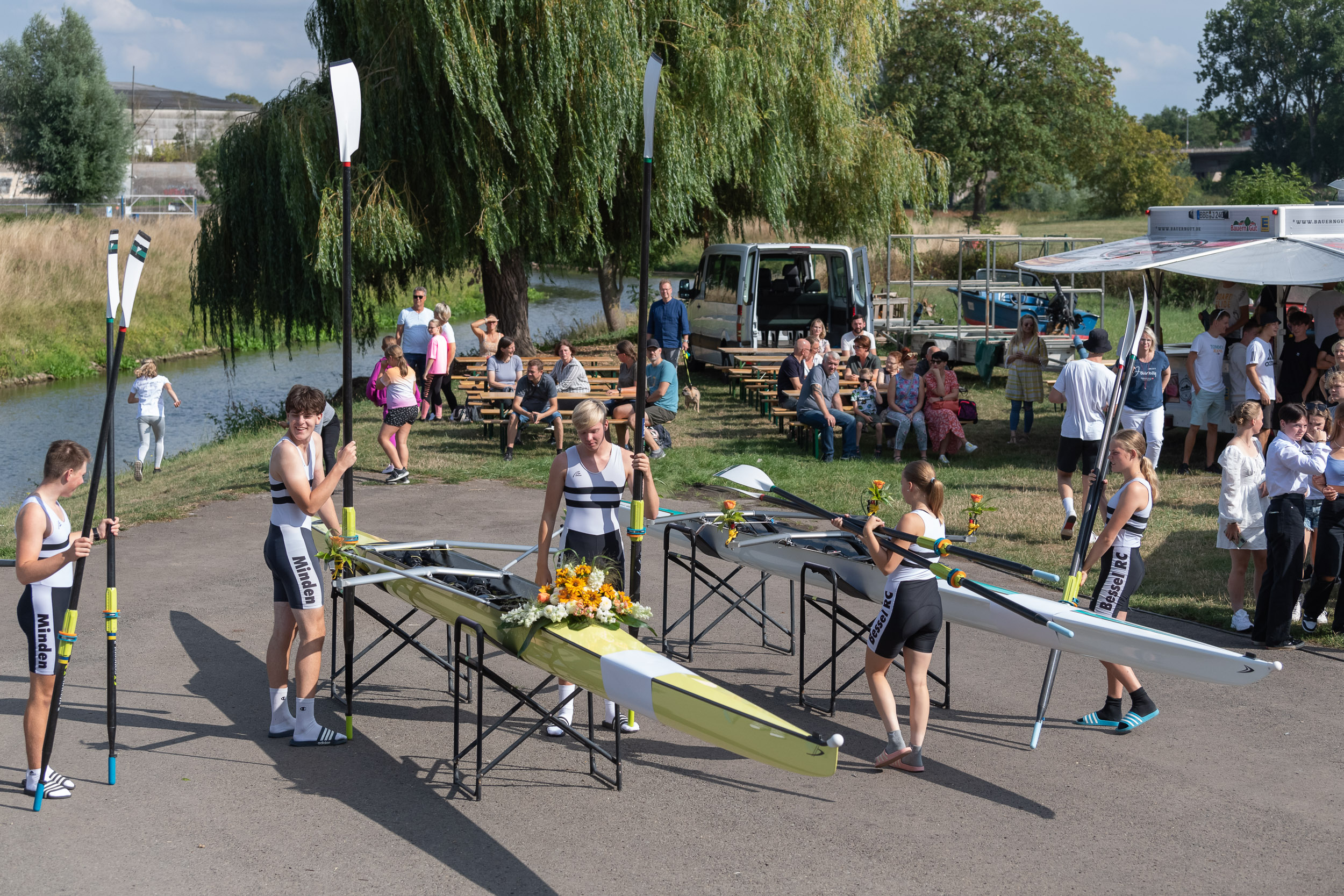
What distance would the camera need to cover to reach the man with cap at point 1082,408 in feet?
32.9

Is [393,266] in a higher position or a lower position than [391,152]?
lower

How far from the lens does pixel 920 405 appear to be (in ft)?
43.8

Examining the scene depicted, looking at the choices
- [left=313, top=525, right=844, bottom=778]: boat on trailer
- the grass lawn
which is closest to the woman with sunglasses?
[left=313, top=525, right=844, bottom=778]: boat on trailer

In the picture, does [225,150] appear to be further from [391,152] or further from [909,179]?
[909,179]

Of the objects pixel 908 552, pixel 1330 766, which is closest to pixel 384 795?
pixel 908 552

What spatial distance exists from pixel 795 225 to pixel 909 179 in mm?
2286

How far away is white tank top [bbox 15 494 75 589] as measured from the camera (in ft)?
16.6

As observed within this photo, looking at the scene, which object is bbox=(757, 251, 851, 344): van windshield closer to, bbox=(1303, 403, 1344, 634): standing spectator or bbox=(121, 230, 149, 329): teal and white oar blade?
bbox=(1303, 403, 1344, 634): standing spectator

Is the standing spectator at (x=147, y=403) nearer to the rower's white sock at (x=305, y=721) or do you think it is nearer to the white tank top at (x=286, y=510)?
the white tank top at (x=286, y=510)

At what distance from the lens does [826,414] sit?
13.2m

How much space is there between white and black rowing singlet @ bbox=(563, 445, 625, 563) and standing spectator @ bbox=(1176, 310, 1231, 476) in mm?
8644

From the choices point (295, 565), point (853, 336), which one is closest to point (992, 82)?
point (853, 336)

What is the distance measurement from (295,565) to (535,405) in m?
8.26

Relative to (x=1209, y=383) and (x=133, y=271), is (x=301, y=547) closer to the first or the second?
(x=133, y=271)
